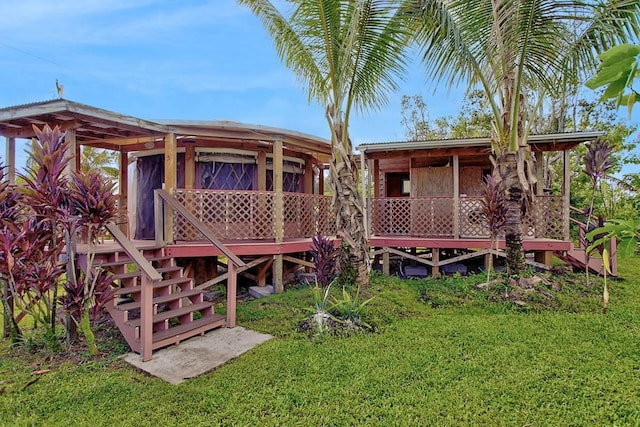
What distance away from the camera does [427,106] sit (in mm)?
22203

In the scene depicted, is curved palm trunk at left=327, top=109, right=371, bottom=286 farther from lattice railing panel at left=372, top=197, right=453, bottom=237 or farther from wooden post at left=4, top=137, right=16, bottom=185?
wooden post at left=4, top=137, right=16, bottom=185

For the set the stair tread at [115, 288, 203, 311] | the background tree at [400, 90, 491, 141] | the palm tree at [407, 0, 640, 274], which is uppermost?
the background tree at [400, 90, 491, 141]

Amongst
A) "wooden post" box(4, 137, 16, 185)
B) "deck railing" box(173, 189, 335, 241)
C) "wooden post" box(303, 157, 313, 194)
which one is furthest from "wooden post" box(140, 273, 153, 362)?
"wooden post" box(303, 157, 313, 194)

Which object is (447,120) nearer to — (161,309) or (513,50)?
(513,50)

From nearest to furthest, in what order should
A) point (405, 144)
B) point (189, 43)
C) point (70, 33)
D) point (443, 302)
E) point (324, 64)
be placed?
point (443, 302) < point (324, 64) < point (405, 144) < point (70, 33) < point (189, 43)

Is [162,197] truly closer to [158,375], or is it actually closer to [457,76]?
[158,375]

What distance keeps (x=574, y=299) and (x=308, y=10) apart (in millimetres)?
6761

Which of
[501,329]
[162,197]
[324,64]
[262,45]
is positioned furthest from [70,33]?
[501,329]

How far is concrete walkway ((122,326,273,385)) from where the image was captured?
3934 mm

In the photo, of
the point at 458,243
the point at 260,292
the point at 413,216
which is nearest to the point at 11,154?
the point at 260,292

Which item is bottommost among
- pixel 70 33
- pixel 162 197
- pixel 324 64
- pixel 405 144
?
pixel 162 197

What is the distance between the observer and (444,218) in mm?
9102

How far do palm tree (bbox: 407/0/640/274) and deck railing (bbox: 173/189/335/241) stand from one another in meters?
3.93

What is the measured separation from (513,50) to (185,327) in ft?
21.4
